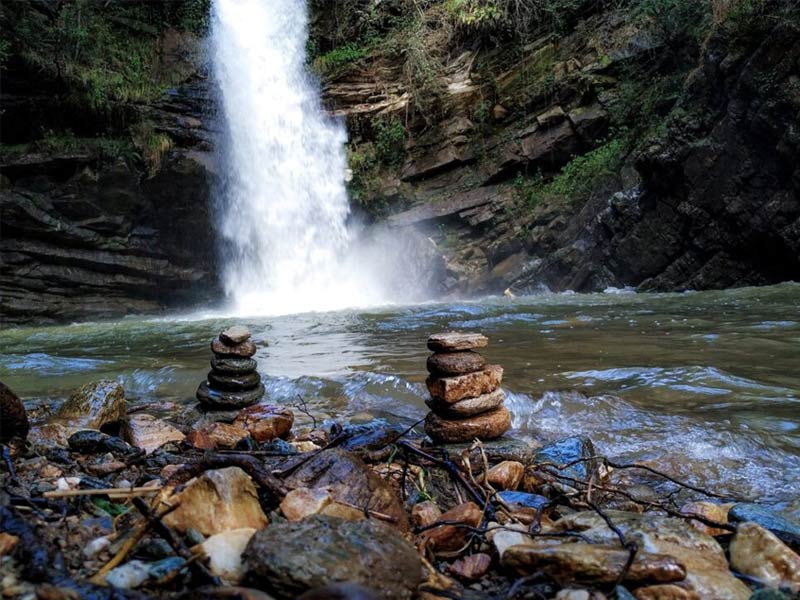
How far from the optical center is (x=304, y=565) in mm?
1121

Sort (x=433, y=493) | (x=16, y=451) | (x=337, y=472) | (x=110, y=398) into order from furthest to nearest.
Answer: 1. (x=110, y=398)
2. (x=16, y=451)
3. (x=433, y=493)
4. (x=337, y=472)

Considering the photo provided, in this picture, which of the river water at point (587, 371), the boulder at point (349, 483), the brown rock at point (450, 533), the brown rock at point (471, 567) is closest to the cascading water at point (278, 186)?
the river water at point (587, 371)

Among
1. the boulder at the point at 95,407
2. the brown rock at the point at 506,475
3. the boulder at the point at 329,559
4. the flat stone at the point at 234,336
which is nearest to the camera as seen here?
the boulder at the point at 329,559

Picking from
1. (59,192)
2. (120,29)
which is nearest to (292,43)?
(120,29)

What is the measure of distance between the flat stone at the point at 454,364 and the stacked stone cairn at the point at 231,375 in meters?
1.67

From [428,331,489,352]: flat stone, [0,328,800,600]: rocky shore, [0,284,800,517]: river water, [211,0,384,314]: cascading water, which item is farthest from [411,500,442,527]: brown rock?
[211,0,384,314]: cascading water

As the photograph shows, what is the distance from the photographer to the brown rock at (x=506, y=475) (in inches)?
83.5

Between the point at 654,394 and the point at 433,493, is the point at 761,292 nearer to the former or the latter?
the point at 654,394

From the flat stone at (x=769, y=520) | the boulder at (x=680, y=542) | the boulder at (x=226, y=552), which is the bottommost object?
the flat stone at (x=769, y=520)

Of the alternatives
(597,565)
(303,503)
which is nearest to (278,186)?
(303,503)

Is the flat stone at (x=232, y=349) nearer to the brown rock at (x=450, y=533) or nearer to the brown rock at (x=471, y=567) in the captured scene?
the brown rock at (x=450, y=533)

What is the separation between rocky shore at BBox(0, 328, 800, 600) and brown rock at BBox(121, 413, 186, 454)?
0.32 meters

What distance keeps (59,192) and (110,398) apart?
1305 cm

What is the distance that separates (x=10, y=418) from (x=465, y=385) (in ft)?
6.88
